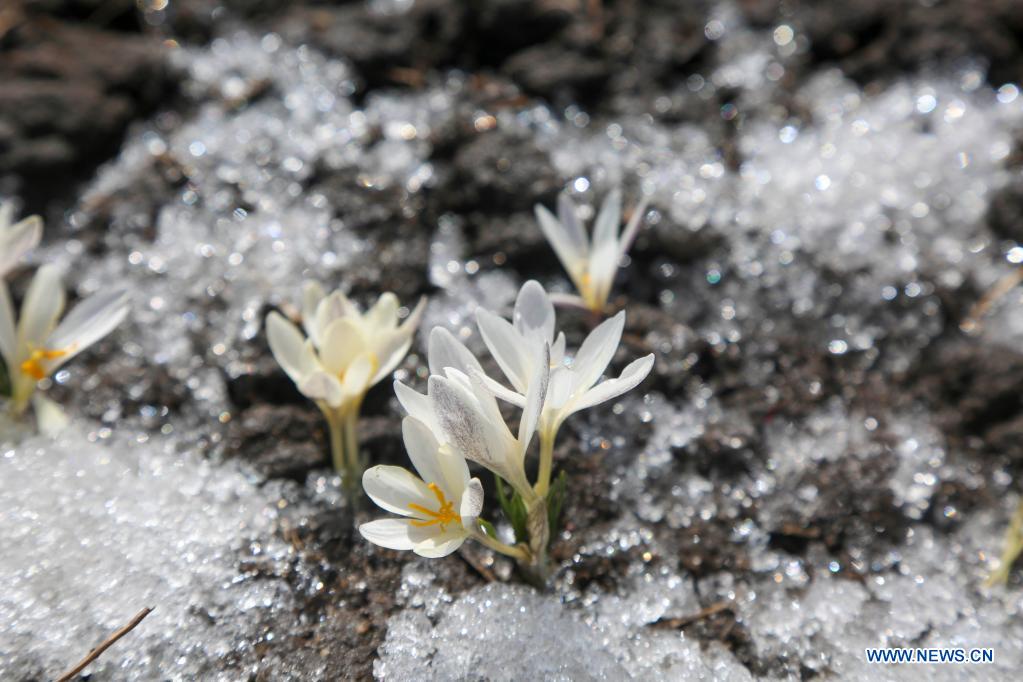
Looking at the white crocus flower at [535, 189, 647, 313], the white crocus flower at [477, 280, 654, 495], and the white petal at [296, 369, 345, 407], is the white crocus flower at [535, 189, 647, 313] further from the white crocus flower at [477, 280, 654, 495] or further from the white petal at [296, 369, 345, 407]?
the white petal at [296, 369, 345, 407]

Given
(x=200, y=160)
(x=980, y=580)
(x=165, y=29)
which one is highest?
(x=165, y=29)

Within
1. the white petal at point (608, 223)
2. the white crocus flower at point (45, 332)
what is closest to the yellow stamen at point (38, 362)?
the white crocus flower at point (45, 332)

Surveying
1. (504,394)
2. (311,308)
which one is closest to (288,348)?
(311,308)

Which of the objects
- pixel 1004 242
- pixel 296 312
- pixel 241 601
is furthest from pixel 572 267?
pixel 1004 242

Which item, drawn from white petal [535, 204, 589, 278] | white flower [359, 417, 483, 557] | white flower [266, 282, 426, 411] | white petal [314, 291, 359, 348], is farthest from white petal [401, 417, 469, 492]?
white petal [535, 204, 589, 278]

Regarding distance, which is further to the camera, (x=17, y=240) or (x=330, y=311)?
(x=17, y=240)

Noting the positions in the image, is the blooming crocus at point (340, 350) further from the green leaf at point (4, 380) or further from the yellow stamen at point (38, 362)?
the green leaf at point (4, 380)

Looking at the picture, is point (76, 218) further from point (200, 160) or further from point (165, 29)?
point (165, 29)

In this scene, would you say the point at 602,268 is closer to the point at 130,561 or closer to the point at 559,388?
the point at 559,388
